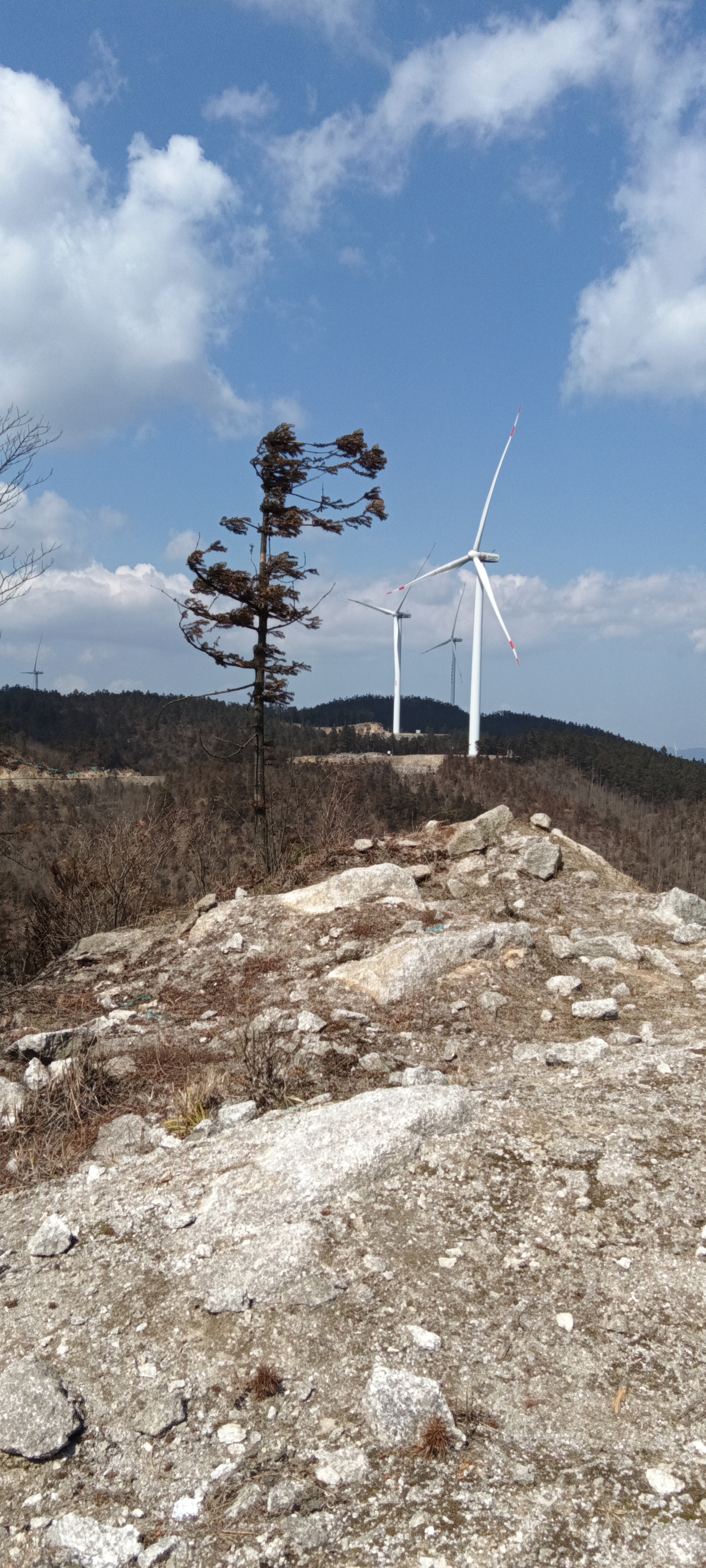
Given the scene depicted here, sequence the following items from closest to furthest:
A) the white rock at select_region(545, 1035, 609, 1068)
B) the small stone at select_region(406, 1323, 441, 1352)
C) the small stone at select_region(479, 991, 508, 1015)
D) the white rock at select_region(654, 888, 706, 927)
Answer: the small stone at select_region(406, 1323, 441, 1352) < the white rock at select_region(545, 1035, 609, 1068) < the small stone at select_region(479, 991, 508, 1015) < the white rock at select_region(654, 888, 706, 927)

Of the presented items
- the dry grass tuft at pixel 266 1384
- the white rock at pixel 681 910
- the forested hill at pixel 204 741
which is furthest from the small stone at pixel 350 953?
the forested hill at pixel 204 741

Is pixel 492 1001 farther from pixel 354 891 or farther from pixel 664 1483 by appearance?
pixel 664 1483

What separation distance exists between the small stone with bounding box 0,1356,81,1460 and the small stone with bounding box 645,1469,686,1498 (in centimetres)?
195

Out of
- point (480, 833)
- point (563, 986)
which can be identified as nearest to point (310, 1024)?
point (563, 986)

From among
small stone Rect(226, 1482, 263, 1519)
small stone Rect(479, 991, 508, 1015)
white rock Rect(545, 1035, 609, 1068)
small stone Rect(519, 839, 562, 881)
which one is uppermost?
small stone Rect(519, 839, 562, 881)

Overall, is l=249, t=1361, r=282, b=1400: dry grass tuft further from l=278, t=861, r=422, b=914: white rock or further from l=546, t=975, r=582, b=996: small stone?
l=278, t=861, r=422, b=914: white rock

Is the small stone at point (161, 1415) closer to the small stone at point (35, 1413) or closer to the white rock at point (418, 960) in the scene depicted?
the small stone at point (35, 1413)

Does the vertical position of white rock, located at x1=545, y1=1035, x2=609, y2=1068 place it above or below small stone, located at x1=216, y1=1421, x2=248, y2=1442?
above

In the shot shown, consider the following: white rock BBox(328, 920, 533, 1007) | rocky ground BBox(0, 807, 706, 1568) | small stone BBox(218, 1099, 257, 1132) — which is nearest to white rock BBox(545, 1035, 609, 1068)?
rocky ground BBox(0, 807, 706, 1568)

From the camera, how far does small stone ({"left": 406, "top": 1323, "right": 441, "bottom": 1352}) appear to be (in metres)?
3.26

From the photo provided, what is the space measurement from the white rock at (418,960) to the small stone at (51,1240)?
3.63 metres

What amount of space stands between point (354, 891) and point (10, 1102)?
5046 millimetres

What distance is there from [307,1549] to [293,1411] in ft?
1.57

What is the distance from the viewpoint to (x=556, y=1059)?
590 centimetres
